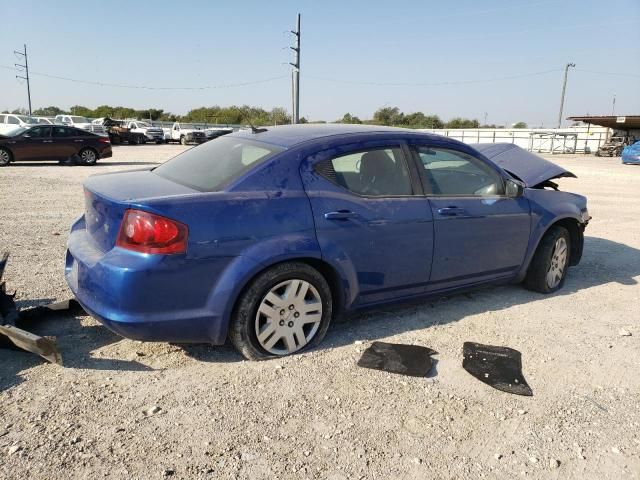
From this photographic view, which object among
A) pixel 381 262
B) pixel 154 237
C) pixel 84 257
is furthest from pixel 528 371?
pixel 84 257

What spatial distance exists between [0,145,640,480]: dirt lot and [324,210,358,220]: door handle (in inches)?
37.0

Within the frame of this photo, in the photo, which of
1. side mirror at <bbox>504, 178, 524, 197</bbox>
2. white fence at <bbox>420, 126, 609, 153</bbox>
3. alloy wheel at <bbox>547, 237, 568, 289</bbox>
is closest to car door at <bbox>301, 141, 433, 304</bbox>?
side mirror at <bbox>504, 178, 524, 197</bbox>

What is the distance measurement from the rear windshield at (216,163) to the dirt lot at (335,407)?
1.17 m

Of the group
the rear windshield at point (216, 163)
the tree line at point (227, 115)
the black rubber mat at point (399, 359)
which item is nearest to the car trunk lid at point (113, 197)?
the rear windshield at point (216, 163)

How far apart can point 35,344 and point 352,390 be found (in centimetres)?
191

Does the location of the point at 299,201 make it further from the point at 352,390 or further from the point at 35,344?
the point at 35,344

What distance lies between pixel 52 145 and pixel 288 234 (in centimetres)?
1744

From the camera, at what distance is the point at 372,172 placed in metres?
3.90

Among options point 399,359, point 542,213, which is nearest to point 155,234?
point 399,359

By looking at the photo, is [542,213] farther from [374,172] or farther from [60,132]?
[60,132]

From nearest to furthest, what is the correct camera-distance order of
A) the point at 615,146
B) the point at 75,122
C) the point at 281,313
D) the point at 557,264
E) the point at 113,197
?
the point at 113,197 → the point at 281,313 → the point at 557,264 → the point at 615,146 → the point at 75,122

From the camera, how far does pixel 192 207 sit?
312cm

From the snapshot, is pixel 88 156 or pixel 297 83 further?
pixel 297 83

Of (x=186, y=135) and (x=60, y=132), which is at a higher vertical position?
(x=60, y=132)
